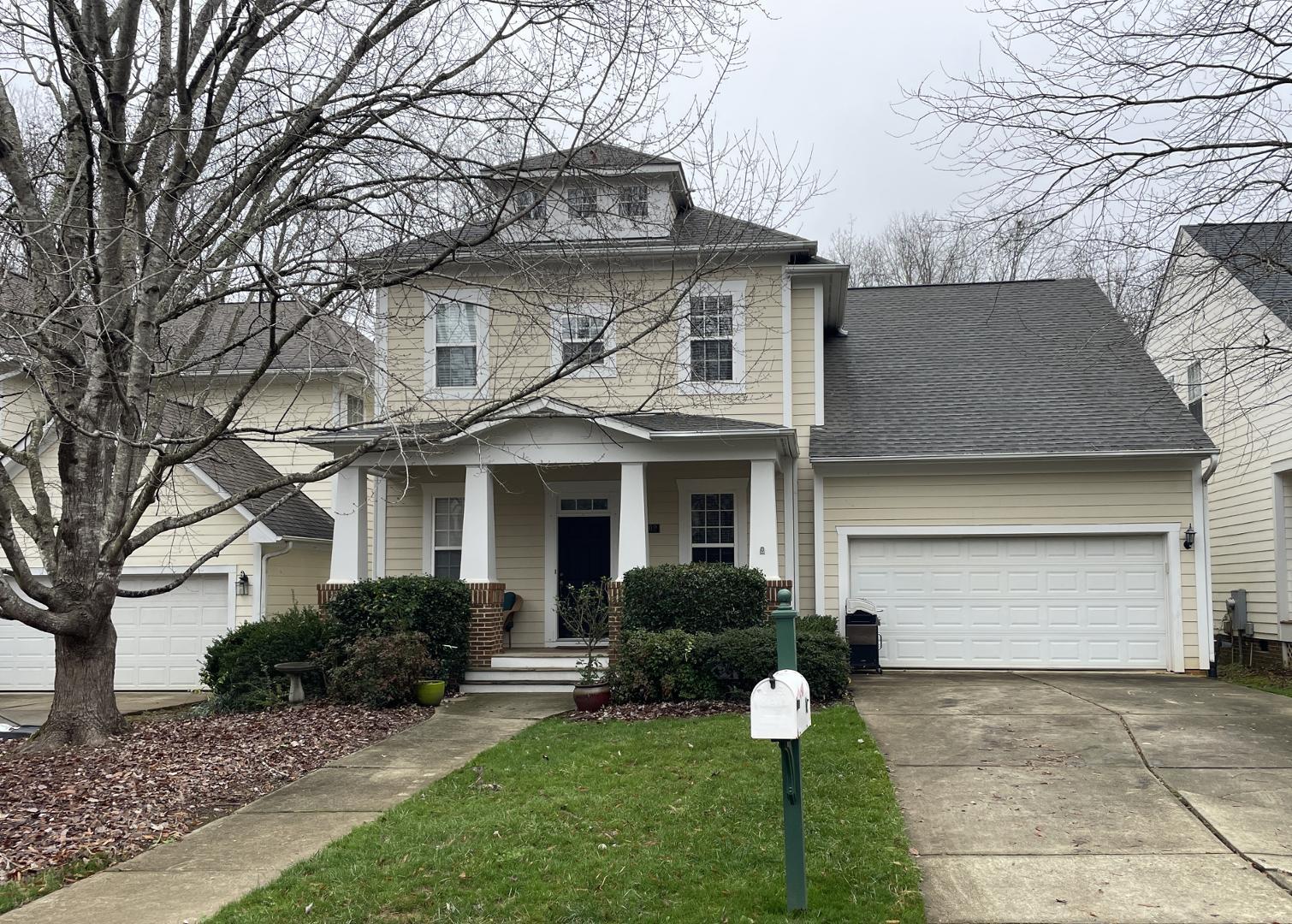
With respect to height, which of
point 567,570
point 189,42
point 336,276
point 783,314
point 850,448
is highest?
point 189,42

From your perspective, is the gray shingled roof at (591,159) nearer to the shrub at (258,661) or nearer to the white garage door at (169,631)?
the shrub at (258,661)

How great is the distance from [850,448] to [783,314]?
83.8 inches

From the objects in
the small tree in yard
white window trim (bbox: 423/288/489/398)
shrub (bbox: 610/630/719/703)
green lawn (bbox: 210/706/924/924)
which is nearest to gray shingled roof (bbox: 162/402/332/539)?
white window trim (bbox: 423/288/489/398)

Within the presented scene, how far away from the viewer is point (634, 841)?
6.45 meters

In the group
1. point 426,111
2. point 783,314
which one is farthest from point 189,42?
point 783,314

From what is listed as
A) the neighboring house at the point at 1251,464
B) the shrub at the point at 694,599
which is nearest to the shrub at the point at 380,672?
the shrub at the point at 694,599

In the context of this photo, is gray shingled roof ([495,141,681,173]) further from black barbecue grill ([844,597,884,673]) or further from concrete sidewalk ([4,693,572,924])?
black barbecue grill ([844,597,884,673])

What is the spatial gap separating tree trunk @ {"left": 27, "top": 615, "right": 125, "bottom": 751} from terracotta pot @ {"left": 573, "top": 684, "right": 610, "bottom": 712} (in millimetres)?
4517

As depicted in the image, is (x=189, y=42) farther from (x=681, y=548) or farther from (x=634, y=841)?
(x=681, y=548)

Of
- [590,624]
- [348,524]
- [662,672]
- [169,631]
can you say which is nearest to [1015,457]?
[662,672]

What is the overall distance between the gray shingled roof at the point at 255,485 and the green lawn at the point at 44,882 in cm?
915

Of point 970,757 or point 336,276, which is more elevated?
point 336,276

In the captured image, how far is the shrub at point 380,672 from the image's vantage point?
478 inches

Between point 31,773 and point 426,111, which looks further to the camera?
point 426,111
